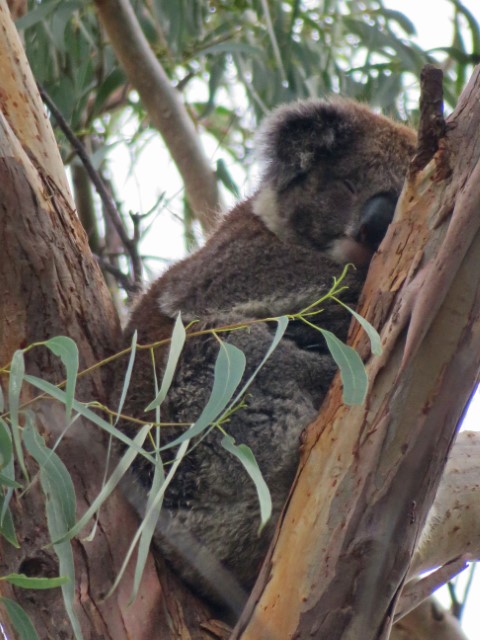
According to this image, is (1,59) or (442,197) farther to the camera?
(1,59)

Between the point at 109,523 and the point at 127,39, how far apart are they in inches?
70.0

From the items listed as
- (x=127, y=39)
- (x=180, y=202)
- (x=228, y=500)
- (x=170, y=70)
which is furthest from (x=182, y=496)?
(x=180, y=202)

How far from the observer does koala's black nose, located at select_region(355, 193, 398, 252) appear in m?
2.09

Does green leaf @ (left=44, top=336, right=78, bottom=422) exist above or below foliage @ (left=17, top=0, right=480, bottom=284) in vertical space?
below

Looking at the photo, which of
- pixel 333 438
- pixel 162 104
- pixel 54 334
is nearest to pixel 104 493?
pixel 333 438

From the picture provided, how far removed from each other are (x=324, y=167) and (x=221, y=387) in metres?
1.13

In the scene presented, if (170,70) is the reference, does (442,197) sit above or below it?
below

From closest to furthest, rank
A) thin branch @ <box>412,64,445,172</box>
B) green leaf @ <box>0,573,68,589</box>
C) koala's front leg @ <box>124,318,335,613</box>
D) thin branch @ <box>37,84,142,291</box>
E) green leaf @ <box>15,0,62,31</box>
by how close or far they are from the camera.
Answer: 1. green leaf @ <box>0,573,68,589</box>
2. thin branch @ <box>412,64,445,172</box>
3. koala's front leg @ <box>124,318,335,613</box>
4. thin branch @ <box>37,84,142,291</box>
5. green leaf @ <box>15,0,62,31</box>

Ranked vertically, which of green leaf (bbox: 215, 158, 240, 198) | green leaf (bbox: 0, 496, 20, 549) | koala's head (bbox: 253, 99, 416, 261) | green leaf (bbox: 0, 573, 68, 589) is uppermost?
green leaf (bbox: 215, 158, 240, 198)

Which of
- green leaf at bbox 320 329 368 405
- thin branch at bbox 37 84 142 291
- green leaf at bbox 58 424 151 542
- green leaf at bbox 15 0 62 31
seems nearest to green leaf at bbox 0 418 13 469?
green leaf at bbox 58 424 151 542

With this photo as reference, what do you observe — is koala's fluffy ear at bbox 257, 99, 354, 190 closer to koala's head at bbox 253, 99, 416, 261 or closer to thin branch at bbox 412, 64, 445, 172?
koala's head at bbox 253, 99, 416, 261

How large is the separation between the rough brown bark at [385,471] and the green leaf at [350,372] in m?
0.05

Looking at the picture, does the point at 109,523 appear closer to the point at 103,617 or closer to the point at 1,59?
the point at 103,617

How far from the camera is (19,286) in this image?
5.34ft
